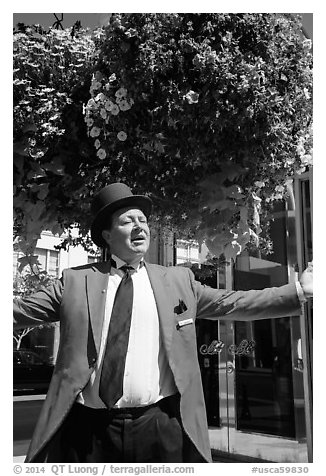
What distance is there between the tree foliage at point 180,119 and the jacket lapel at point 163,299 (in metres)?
0.37

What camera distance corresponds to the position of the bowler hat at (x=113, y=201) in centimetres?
212

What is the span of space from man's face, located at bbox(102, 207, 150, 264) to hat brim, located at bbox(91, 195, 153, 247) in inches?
0.9

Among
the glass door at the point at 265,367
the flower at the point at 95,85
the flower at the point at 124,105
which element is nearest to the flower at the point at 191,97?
the flower at the point at 124,105

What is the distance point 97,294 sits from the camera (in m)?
2.05

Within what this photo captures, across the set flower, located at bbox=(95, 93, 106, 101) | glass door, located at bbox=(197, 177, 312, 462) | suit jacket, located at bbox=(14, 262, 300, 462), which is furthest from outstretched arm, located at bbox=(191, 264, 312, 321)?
glass door, located at bbox=(197, 177, 312, 462)

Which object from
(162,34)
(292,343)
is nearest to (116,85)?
(162,34)

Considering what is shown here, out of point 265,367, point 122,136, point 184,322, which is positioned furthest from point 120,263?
point 265,367

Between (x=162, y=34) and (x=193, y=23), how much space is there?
128mm

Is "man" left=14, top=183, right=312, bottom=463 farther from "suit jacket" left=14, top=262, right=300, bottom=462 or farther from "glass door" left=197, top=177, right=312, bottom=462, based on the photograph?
"glass door" left=197, top=177, right=312, bottom=462

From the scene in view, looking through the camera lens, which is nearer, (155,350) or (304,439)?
(155,350)

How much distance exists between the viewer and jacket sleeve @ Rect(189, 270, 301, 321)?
2082mm
